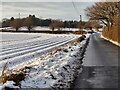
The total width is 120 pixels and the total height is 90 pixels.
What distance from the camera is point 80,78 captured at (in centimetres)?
1136

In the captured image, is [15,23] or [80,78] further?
[15,23]

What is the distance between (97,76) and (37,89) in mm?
4322

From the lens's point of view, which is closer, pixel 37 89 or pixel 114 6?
pixel 37 89

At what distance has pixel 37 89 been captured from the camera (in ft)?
27.3

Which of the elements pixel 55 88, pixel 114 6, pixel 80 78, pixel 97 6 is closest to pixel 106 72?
pixel 80 78

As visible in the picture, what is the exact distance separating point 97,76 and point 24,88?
469cm

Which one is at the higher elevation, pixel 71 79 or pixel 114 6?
pixel 114 6

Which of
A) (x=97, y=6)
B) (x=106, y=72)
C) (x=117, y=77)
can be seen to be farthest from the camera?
(x=97, y=6)

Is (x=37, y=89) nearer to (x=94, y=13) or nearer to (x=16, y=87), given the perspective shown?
(x=16, y=87)

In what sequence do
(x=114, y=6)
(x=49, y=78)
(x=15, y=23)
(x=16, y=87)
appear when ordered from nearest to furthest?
(x=16, y=87) → (x=49, y=78) → (x=114, y=6) → (x=15, y=23)

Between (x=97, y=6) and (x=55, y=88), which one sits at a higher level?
(x=97, y=6)

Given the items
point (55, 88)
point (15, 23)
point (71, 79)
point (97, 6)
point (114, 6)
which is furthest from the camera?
point (15, 23)

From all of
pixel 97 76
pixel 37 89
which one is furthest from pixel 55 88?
pixel 97 76

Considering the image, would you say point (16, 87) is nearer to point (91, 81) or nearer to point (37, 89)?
point (37, 89)
